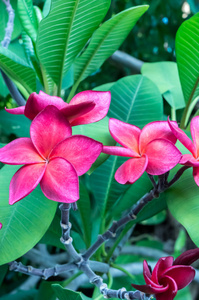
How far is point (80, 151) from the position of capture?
349 mm

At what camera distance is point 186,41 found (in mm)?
543

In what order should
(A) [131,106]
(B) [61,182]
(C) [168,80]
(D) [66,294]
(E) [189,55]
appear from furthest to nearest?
(C) [168,80]
(A) [131,106]
(E) [189,55]
(D) [66,294]
(B) [61,182]

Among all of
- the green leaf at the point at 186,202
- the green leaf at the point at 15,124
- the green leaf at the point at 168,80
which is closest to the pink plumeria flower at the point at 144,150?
the green leaf at the point at 186,202

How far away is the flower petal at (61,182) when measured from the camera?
330 mm

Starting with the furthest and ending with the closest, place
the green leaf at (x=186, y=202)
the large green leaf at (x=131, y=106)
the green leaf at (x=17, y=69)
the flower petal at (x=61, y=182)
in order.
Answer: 1. the large green leaf at (x=131, y=106)
2. the green leaf at (x=17, y=69)
3. the green leaf at (x=186, y=202)
4. the flower petal at (x=61, y=182)

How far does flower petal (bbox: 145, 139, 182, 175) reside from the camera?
371 mm

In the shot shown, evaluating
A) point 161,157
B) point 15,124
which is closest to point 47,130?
point 161,157

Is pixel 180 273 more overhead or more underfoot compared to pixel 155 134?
more underfoot

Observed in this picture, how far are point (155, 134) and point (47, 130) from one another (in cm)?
14

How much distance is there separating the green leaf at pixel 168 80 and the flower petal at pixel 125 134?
0.35 meters

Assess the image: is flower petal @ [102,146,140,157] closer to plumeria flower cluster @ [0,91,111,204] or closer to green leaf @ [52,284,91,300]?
plumeria flower cluster @ [0,91,111,204]

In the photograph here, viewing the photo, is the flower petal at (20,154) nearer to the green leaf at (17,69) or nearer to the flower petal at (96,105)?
the flower petal at (96,105)

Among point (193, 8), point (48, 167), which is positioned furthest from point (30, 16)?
point (193, 8)

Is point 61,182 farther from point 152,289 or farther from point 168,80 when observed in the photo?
point 168,80
